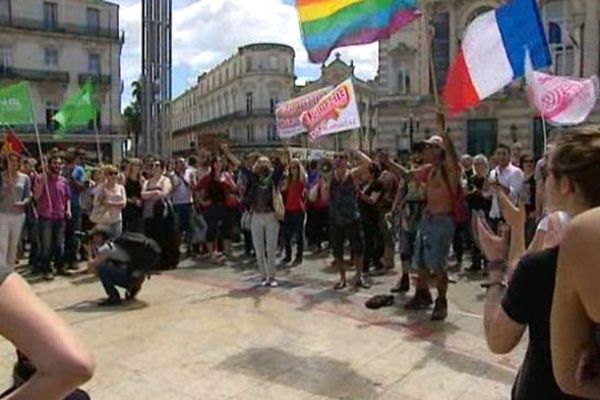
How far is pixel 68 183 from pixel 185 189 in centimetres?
201

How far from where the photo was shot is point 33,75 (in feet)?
163

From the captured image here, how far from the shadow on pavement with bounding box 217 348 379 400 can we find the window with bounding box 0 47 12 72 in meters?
48.7

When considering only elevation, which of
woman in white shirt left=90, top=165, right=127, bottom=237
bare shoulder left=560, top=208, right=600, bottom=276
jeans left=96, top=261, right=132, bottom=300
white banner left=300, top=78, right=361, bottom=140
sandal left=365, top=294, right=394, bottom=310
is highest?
white banner left=300, top=78, right=361, bottom=140

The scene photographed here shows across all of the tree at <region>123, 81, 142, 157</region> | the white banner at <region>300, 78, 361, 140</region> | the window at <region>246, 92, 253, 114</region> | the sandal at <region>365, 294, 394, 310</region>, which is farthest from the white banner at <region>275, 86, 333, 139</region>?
the window at <region>246, 92, 253, 114</region>

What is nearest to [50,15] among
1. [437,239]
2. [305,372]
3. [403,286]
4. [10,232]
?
[10,232]

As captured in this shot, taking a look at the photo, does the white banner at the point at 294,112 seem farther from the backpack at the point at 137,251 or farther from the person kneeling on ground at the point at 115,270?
the person kneeling on ground at the point at 115,270

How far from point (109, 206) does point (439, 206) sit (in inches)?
186

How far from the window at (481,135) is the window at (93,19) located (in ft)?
100

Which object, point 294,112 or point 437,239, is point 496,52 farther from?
point 294,112

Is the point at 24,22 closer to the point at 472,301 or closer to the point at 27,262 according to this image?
the point at 27,262

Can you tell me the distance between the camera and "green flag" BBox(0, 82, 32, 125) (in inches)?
476

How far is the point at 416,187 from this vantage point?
26.1 ft

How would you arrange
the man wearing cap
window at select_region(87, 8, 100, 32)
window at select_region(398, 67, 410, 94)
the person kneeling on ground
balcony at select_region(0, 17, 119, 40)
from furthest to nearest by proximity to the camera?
window at select_region(87, 8, 100, 32) < balcony at select_region(0, 17, 119, 40) < window at select_region(398, 67, 410, 94) < the person kneeling on ground < the man wearing cap

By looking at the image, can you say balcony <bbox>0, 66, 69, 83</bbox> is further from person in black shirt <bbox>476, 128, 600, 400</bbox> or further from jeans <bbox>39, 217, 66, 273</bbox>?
person in black shirt <bbox>476, 128, 600, 400</bbox>
